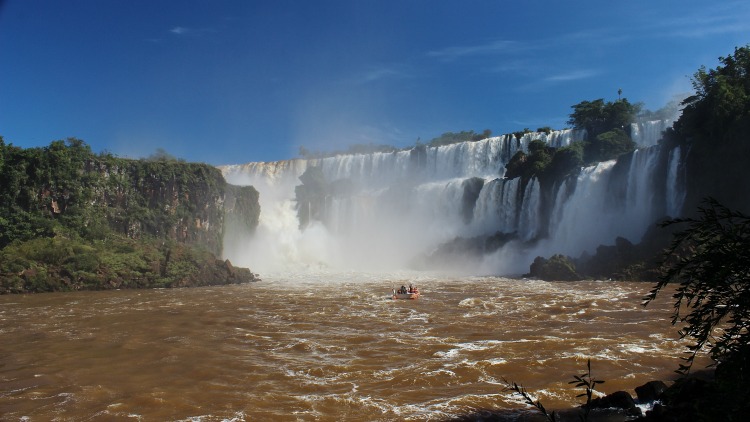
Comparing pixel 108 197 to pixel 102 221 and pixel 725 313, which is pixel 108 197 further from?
pixel 725 313

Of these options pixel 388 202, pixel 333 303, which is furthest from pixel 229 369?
pixel 388 202

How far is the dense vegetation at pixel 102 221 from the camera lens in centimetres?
2844

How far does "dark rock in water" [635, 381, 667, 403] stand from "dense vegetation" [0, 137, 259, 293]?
27.7 meters

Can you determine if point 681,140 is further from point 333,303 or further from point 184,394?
point 184,394

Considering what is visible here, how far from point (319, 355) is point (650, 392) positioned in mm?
7628

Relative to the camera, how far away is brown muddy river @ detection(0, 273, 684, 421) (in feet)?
30.0

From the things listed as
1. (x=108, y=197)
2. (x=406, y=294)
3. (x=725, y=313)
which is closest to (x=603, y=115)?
(x=406, y=294)

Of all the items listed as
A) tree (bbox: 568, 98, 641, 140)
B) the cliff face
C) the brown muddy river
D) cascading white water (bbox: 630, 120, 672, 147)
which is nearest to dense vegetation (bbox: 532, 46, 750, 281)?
the brown muddy river

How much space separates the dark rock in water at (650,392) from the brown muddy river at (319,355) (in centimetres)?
105

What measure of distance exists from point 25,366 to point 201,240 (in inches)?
1144

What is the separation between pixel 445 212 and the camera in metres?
47.2

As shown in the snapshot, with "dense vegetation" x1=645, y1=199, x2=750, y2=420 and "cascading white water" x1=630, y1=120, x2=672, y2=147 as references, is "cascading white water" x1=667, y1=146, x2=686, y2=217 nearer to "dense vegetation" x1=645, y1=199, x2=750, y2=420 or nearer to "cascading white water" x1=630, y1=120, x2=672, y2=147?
"cascading white water" x1=630, y1=120, x2=672, y2=147

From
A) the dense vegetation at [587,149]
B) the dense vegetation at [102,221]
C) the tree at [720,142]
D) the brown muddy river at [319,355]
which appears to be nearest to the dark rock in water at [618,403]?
the brown muddy river at [319,355]

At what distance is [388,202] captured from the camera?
51219 millimetres
